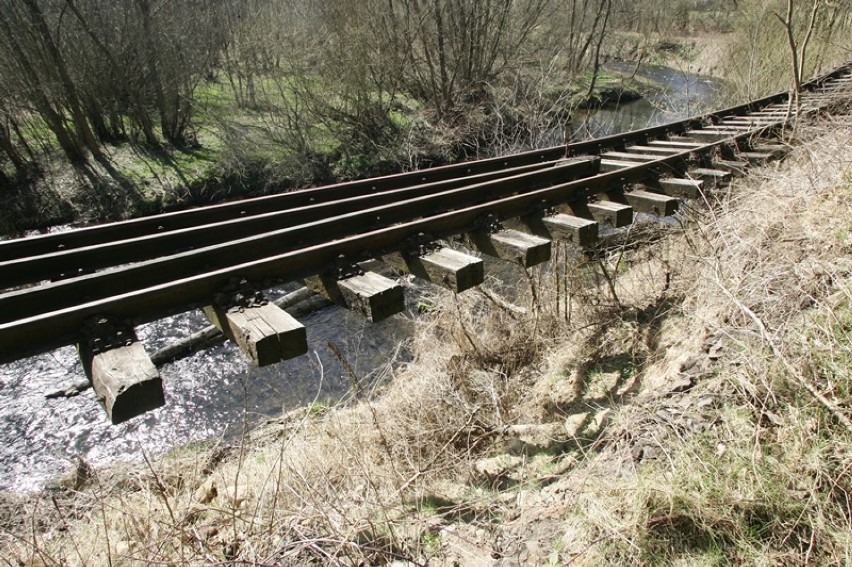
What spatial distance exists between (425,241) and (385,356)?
3.79 m

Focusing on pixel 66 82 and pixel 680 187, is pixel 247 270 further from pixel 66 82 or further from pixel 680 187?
pixel 66 82

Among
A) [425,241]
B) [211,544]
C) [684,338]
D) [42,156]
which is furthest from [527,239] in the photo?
[42,156]

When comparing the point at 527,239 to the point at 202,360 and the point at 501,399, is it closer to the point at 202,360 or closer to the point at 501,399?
the point at 501,399

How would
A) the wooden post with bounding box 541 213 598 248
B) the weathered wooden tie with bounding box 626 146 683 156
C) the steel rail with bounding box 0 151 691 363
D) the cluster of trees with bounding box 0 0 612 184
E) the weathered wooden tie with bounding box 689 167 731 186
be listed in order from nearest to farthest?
1. the steel rail with bounding box 0 151 691 363
2. the wooden post with bounding box 541 213 598 248
3. the weathered wooden tie with bounding box 689 167 731 186
4. the weathered wooden tie with bounding box 626 146 683 156
5. the cluster of trees with bounding box 0 0 612 184

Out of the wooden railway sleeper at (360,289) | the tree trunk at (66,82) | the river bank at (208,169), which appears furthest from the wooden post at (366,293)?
the tree trunk at (66,82)

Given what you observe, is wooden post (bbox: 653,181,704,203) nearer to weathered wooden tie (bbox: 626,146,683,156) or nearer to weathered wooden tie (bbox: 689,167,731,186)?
weathered wooden tie (bbox: 689,167,731,186)

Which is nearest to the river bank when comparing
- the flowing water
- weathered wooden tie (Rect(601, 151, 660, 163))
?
weathered wooden tie (Rect(601, 151, 660, 163))

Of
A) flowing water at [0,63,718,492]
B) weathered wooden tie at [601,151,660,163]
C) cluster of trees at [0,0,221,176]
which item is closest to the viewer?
flowing water at [0,63,718,492]

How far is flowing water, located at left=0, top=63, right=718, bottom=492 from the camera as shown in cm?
562

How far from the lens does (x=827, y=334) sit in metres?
2.49

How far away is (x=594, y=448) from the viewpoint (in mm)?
3475

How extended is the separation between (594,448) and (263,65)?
46.4ft

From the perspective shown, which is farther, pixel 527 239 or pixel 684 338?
pixel 684 338

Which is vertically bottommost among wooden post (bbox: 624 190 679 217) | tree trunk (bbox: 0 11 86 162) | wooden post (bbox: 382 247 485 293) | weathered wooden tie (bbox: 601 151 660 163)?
wooden post (bbox: 624 190 679 217)
